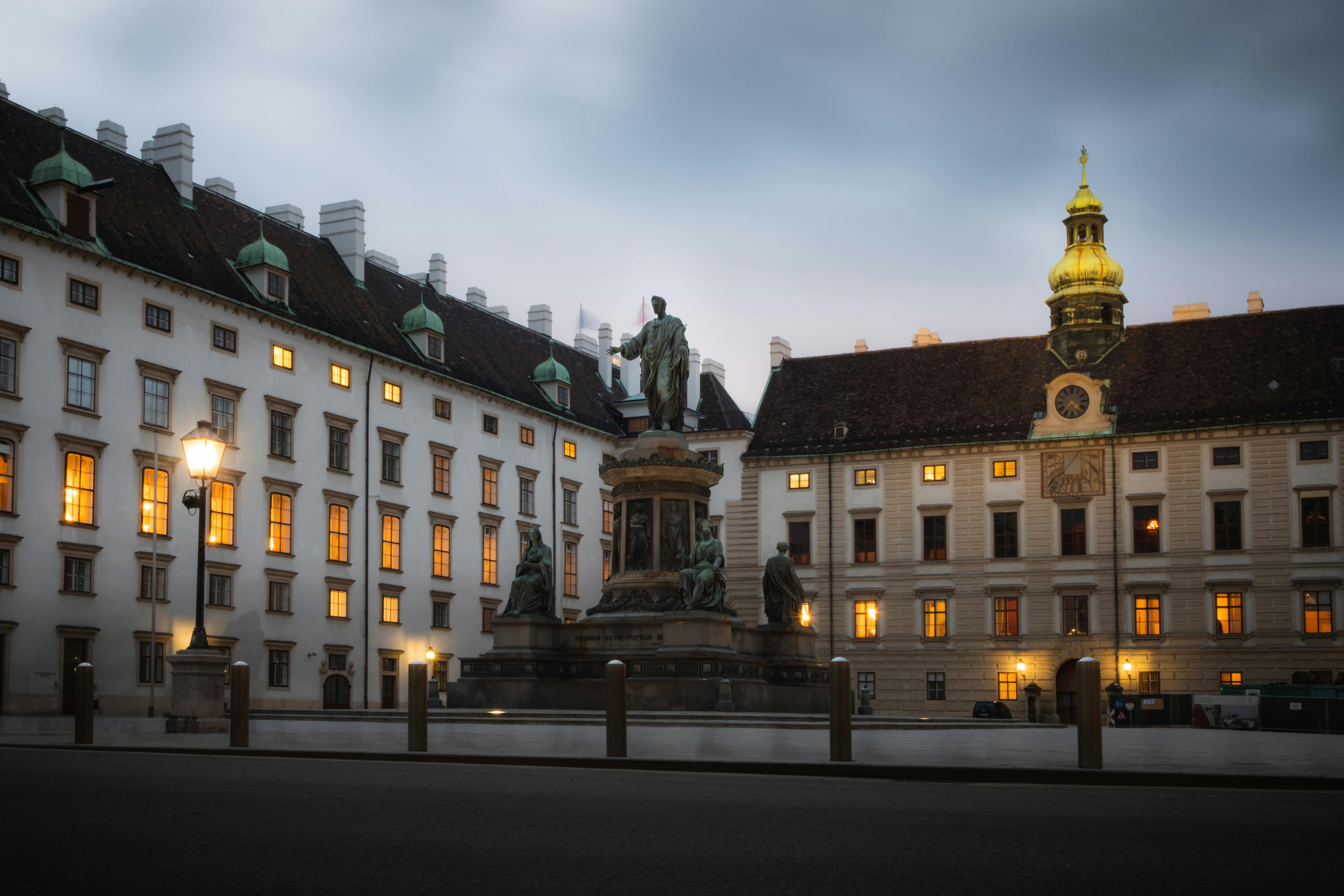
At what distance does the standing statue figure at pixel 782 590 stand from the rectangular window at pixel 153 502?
19.3 metres

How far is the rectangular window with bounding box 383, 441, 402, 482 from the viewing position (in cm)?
5141

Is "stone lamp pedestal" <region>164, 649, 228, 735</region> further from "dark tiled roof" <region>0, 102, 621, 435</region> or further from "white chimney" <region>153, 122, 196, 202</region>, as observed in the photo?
"white chimney" <region>153, 122, 196, 202</region>

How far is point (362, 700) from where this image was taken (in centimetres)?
4881

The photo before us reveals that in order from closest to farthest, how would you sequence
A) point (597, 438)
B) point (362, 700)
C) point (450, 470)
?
point (362, 700), point (450, 470), point (597, 438)

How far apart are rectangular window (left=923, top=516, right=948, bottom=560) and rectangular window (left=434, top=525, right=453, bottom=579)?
1935 centimetres

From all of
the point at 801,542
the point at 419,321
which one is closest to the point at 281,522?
the point at 419,321

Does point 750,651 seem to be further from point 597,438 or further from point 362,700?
point 597,438

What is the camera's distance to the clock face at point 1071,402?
58.0 m

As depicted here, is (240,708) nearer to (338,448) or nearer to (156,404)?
(156,404)

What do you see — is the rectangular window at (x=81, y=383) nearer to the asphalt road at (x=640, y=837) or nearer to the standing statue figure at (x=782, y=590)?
the standing statue figure at (x=782, y=590)

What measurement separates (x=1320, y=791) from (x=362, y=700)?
4131 cm

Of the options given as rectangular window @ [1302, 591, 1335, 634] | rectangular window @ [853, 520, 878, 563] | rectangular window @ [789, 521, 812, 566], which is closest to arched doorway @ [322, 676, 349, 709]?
rectangular window @ [789, 521, 812, 566]

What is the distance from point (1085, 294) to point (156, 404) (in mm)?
39518

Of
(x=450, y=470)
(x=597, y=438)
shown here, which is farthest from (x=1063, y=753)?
(x=597, y=438)
